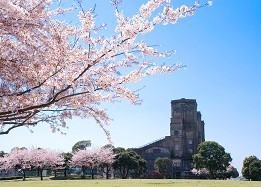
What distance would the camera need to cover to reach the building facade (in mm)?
77762

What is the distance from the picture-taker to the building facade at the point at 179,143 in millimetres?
77762

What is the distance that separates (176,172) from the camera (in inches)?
2995

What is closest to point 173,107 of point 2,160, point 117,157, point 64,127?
point 117,157

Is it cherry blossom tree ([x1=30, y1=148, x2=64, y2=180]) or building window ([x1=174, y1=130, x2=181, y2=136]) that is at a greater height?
building window ([x1=174, y1=130, x2=181, y2=136])

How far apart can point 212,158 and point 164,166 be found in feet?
41.1

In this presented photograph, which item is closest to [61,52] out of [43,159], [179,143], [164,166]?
[43,159]

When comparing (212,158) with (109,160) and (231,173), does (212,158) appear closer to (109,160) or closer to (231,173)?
(109,160)

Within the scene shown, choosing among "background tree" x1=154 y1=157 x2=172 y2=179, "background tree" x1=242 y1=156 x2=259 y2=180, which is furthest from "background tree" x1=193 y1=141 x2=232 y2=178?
"background tree" x1=154 y1=157 x2=172 y2=179

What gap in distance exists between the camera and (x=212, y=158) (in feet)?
210

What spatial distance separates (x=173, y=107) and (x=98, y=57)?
265 ft

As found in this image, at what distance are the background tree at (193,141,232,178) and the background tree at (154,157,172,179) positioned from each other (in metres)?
8.74

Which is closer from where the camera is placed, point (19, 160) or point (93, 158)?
point (19, 160)

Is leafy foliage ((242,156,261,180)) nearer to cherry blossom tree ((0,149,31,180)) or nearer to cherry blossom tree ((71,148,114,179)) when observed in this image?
cherry blossom tree ((71,148,114,179))

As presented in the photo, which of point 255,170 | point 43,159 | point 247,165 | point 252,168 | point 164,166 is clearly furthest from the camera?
point 164,166
